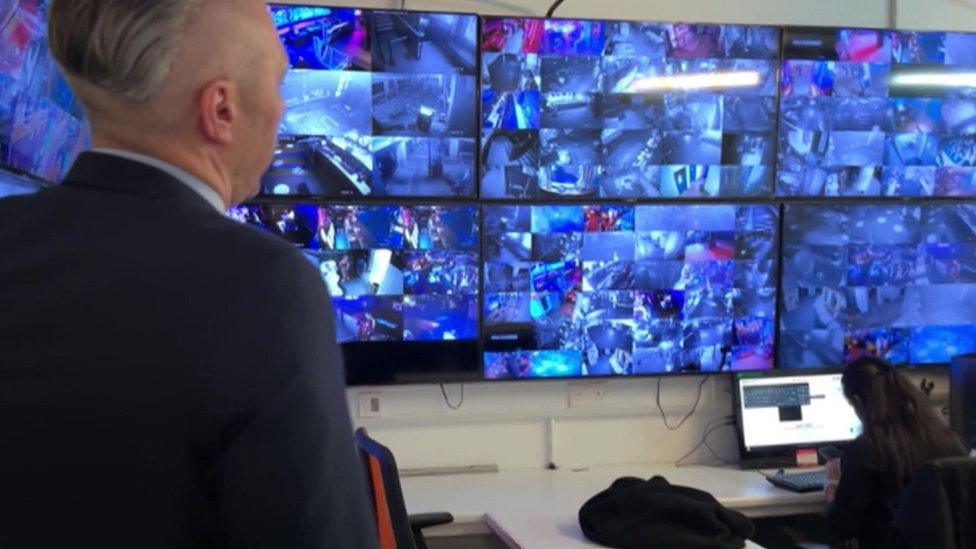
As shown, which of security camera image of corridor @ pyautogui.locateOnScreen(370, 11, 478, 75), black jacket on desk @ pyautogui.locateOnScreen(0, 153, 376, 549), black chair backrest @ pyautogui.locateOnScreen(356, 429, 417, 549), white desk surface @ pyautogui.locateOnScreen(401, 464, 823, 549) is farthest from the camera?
security camera image of corridor @ pyautogui.locateOnScreen(370, 11, 478, 75)

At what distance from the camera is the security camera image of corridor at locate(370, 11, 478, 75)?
351 cm

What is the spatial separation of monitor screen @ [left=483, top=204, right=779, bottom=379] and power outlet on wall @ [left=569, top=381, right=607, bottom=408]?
0.11 meters

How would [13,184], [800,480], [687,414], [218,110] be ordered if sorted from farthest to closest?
[687,414], [800,480], [13,184], [218,110]

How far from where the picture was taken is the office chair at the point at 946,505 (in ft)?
9.11

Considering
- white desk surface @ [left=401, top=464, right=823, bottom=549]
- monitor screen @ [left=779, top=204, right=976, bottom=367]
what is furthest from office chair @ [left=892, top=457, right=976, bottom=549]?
monitor screen @ [left=779, top=204, right=976, bottom=367]

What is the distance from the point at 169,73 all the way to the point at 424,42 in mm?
2847

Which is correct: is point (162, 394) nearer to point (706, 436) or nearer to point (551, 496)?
point (551, 496)

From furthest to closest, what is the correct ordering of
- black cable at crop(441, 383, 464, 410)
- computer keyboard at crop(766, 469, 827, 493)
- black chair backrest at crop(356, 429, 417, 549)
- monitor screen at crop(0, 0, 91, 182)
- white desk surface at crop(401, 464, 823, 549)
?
black cable at crop(441, 383, 464, 410) < computer keyboard at crop(766, 469, 827, 493) < white desk surface at crop(401, 464, 823, 549) < black chair backrest at crop(356, 429, 417, 549) < monitor screen at crop(0, 0, 91, 182)

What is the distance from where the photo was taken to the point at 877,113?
12.8 feet

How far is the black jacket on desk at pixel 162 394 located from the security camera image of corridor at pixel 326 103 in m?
2.81

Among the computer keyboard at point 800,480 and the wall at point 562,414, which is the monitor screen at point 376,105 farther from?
the computer keyboard at point 800,480

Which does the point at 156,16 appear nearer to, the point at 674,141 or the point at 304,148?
the point at 304,148

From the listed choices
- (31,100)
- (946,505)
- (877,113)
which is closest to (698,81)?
(877,113)

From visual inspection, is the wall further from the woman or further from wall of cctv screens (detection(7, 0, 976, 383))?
the woman
